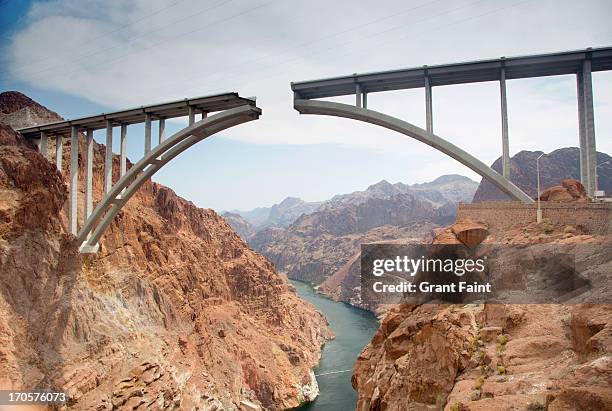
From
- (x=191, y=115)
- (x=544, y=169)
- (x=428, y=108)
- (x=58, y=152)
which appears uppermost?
(x=544, y=169)

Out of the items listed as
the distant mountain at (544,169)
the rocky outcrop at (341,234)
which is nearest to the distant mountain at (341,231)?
the rocky outcrop at (341,234)

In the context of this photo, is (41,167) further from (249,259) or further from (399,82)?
(249,259)

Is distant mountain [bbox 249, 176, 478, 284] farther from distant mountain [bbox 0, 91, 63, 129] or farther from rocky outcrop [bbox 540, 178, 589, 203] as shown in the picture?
rocky outcrop [bbox 540, 178, 589, 203]

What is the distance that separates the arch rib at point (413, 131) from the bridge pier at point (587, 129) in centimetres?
184

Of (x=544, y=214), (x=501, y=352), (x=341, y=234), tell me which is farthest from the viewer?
(x=341, y=234)

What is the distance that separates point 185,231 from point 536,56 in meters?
34.0

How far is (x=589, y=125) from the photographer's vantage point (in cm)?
1285

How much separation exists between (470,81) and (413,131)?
98.2 inches

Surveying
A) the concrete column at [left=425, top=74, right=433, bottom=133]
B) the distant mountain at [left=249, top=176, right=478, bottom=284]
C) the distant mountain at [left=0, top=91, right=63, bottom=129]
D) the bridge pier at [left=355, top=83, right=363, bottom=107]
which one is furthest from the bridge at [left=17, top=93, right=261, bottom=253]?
the distant mountain at [left=249, top=176, right=478, bottom=284]

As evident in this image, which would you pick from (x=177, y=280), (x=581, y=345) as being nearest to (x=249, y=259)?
(x=177, y=280)

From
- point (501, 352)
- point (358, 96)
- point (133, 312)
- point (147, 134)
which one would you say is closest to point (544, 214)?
point (501, 352)

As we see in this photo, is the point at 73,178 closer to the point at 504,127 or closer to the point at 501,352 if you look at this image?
the point at 504,127

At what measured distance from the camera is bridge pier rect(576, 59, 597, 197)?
42.2ft

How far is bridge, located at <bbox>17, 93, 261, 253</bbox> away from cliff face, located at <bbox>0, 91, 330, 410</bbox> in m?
1.36
